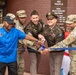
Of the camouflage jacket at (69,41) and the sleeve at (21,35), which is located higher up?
the sleeve at (21,35)

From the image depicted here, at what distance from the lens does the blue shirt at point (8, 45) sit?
7246mm

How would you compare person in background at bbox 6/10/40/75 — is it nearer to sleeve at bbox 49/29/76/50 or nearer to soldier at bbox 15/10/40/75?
soldier at bbox 15/10/40/75

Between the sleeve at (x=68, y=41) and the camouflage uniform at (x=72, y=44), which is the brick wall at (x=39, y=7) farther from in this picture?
the sleeve at (x=68, y=41)

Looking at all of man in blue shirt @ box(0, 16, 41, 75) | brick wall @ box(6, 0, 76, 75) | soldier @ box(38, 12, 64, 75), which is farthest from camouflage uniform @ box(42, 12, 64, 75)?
brick wall @ box(6, 0, 76, 75)

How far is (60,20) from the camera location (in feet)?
31.8

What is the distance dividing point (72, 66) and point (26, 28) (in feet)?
4.86

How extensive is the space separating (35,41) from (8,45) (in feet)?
2.23

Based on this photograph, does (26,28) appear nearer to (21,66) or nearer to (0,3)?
(21,66)

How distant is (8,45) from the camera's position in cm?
725

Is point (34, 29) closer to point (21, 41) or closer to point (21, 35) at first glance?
point (21, 41)

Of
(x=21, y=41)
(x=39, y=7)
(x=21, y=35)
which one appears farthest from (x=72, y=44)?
(x=39, y=7)

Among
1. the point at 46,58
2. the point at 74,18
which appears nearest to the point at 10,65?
the point at 74,18

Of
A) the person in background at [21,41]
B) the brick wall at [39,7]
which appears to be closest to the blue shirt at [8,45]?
the person in background at [21,41]

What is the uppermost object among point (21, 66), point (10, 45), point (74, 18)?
point (74, 18)
